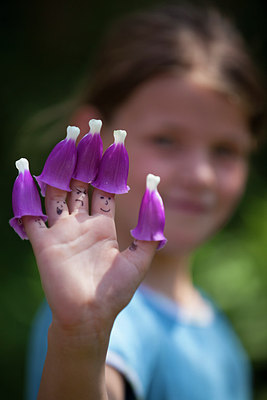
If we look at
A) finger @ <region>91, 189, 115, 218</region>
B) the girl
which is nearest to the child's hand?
finger @ <region>91, 189, 115, 218</region>

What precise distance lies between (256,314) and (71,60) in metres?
2.35

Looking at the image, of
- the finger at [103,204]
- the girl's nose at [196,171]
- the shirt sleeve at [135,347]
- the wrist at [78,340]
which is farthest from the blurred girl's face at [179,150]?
the wrist at [78,340]

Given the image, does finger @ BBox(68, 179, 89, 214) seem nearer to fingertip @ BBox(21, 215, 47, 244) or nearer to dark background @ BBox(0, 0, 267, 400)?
fingertip @ BBox(21, 215, 47, 244)

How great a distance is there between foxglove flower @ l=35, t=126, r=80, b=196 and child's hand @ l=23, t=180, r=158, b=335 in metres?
0.01

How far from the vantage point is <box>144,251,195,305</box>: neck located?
1595 millimetres

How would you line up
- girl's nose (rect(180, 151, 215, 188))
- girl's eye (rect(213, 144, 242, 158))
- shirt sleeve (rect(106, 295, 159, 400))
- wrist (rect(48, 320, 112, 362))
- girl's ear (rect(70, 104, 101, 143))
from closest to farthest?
wrist (rect(48, 320, 112, 362)), shirt sleeve (rect(106, 295, 159, 400)), girl's nose (rect(180, 151, 215, 188)), girl's eye (rect(213, 144, 242, 158)), girl's ear (rect(70, 104, 101, 143))

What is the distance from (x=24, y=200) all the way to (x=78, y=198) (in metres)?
0.09

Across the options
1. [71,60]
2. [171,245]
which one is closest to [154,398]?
[171,245]

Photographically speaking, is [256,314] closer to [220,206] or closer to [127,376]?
[220,206]

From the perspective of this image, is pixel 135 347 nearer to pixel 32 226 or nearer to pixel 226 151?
pixel 32 226

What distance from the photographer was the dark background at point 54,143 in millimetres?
2607

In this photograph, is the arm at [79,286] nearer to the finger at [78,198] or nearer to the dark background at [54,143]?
the finger at [78,198]

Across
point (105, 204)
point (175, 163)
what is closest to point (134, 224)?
point (175, 163)

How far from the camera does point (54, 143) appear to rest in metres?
2.41
